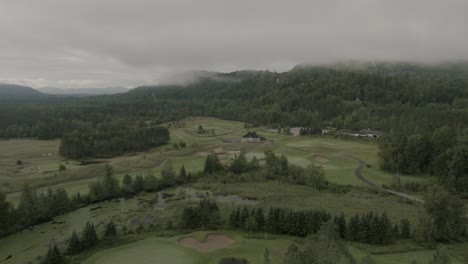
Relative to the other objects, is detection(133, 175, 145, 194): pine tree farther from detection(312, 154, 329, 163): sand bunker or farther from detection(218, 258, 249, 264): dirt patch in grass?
detection(312, 154, 329, 163): sand bunker

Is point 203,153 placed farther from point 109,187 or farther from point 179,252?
point 179,252

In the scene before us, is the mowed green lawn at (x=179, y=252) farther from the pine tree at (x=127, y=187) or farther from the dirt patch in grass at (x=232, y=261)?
the pine tree at (x=127, y=187)

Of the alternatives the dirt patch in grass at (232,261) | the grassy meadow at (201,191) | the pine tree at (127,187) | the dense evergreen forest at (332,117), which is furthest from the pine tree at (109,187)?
the dense evergreen forest at (332,117)

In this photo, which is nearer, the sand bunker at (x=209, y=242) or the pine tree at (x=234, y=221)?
the sand bunker at (x=209, y=242)

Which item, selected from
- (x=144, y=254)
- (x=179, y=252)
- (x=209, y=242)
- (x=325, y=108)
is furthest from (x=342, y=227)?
(x=325, y=108)

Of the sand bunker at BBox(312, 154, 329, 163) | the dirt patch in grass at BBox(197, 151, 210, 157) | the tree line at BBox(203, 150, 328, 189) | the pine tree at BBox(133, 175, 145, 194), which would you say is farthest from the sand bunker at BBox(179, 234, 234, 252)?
the dirt patch in grass at BBox(197, 151, 210, 157)

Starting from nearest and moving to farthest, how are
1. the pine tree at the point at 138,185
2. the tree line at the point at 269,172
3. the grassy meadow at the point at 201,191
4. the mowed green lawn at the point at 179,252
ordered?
the mowed green lawn at the point at 179,252 < the grassy meadow at the point at 201,191 < the pine tree at the point at 138,185 < the tree line at the point at 269,172
